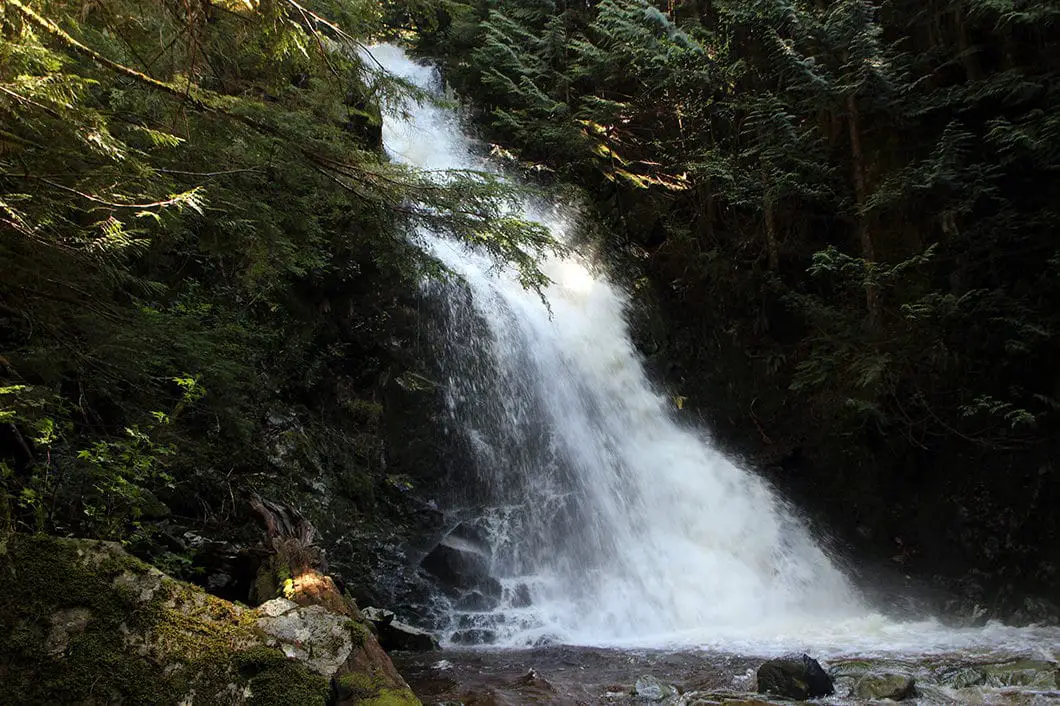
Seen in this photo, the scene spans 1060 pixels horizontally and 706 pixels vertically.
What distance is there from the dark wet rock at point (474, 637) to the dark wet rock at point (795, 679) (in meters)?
3.05

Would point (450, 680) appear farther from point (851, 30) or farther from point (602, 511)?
point (851, 30)

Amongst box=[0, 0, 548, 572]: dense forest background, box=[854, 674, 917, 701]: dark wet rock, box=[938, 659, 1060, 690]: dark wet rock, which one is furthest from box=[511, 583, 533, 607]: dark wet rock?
box=[938, 659, 1060, 690]: dark wet rock

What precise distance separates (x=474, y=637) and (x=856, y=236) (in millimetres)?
9103

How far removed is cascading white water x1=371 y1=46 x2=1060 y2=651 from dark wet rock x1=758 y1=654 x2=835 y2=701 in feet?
5.79

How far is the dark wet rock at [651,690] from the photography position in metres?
5.11

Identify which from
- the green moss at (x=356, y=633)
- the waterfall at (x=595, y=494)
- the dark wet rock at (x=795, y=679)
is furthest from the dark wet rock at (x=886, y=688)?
the green moss at (x=356, y=633)

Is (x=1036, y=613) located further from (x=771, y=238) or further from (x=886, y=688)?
(x=771, y=238)

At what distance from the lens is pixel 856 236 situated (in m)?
11.4

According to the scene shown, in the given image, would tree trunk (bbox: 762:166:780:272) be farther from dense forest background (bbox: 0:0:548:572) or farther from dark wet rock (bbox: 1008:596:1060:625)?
dense forest background (bbox: 0:0:548:572)

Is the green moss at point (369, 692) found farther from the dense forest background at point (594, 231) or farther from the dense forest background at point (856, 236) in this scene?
the dense forest background at point (856, 236)

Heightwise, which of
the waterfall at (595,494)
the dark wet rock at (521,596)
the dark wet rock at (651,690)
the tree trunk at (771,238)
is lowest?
the dark wet rock at (651,690)

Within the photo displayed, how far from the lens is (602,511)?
932cm

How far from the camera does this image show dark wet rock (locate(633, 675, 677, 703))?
5.11 m

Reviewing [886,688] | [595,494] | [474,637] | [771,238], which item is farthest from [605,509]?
[771,238]
